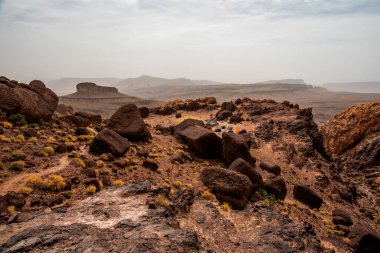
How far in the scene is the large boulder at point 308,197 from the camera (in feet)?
82.1

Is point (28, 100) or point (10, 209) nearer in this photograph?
point (10, 209)

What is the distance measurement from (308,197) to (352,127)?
21.9 meters

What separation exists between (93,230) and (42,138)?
39.6 ft

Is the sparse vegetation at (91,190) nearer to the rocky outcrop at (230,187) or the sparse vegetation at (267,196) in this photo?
the rocky outcrop at (230,187)

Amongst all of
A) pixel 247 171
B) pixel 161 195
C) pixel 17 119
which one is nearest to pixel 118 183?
pixel 161 195

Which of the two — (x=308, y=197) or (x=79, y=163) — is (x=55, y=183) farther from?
(x=308, y=197)

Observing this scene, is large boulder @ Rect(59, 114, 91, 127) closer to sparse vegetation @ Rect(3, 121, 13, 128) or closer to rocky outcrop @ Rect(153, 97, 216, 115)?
sparse vegetation @ Rect(3, 121, 13, 128)

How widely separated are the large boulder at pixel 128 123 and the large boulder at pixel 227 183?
342 inches

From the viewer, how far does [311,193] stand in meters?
25.0

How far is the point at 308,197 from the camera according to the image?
25.2 metres

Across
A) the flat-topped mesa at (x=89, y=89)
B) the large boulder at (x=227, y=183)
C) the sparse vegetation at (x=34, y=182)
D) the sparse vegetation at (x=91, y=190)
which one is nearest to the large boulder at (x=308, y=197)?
the large boulder at (x=227, y=183)

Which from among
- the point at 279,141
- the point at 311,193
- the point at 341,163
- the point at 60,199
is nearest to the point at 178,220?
the point at 60,199

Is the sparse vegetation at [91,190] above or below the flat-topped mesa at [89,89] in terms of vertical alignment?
below

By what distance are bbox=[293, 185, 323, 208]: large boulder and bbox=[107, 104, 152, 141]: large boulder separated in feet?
48.3
